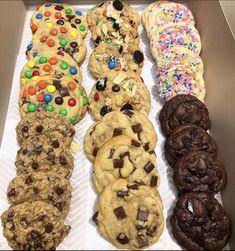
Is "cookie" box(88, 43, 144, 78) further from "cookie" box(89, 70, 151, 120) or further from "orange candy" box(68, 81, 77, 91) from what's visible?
"orange candy" box(68, 81, 77, 91)

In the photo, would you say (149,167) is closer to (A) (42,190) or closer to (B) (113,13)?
(A) (42,190)

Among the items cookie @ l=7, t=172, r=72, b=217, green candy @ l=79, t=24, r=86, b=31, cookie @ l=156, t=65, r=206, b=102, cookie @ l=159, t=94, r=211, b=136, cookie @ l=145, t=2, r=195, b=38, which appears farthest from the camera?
green candy @ l=79, t=24, r=86, b=31

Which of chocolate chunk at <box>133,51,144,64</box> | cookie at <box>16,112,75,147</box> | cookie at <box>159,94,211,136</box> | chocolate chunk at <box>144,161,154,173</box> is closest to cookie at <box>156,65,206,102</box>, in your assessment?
cookie at <box>159,94,211,136</box>

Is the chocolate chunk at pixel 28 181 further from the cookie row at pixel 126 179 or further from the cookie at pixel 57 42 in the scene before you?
the cookie at pixel 57 42

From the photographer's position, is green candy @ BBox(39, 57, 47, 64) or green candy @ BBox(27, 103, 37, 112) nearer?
green candy @ BBox(27, 103, 37, 112)

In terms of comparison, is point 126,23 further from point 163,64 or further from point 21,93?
point 21,93

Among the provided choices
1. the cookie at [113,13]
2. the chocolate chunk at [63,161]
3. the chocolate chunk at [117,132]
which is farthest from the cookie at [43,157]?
the cookie at [113,13]

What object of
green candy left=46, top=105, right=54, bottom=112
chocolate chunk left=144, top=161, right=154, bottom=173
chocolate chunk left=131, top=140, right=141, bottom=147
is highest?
green candy left=46, top=105, right=54, bottom=112
